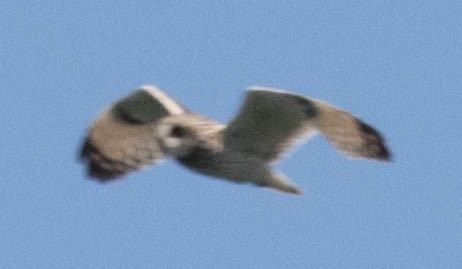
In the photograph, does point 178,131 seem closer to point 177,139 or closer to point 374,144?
point 177,139

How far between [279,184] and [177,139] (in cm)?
82

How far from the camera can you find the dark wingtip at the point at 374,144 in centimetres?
1385

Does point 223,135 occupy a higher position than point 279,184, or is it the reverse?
point 223,135

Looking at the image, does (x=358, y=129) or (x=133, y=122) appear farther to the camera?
(x=133, y=122)

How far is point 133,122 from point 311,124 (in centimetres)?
154

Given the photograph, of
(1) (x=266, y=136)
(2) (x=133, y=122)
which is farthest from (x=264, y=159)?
(2) (x=133, y=122)

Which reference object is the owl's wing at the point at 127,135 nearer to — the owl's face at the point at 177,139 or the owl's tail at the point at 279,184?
the owl's face at the point at 177,139

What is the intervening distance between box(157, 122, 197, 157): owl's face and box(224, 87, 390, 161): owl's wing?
268 millimetres

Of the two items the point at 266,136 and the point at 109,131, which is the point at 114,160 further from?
the point at 266,136

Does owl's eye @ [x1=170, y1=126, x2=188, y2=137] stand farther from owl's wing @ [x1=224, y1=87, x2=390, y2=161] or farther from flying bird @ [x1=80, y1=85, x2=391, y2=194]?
owl's wing @ [x1=224, y1=87, x2=390, y2=161]

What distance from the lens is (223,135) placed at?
46.5 feet

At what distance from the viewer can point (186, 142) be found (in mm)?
14195

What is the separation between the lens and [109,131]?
48.3 ft

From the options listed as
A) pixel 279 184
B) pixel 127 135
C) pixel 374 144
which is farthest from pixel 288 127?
pixel 127 135
